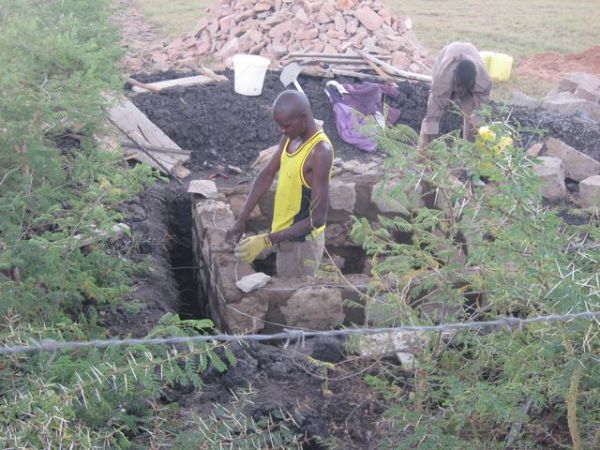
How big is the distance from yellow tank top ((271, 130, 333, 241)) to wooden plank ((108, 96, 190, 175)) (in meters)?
3.78

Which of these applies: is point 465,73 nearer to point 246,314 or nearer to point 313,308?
point 313,308

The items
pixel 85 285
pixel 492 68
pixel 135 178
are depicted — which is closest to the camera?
pixel 85 285

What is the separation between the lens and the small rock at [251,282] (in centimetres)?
554

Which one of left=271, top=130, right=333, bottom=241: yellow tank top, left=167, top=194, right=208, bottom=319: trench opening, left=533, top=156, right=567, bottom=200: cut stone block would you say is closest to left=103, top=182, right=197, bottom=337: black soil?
left=167, top=194, right=208, bottom=319: trench opening

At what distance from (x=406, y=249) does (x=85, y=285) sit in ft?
5.98

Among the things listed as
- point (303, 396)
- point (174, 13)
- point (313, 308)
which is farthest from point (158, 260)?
point (174, 13)

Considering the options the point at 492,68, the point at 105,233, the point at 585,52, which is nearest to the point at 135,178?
the point at 105,233

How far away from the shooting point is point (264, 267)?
717cm

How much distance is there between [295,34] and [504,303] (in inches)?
479

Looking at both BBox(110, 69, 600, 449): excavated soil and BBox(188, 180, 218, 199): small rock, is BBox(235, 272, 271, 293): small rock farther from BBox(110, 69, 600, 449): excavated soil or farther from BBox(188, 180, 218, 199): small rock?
BBox(188, 180, 218, 199): small rock

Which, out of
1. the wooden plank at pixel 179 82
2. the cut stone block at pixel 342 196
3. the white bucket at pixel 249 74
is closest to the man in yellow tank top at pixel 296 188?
the cut stone block at pixel 342 196

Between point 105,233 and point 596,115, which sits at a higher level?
point 105,233

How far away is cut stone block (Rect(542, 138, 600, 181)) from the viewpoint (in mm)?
10062

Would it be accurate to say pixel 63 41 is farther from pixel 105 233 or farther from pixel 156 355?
pixel 156 355
